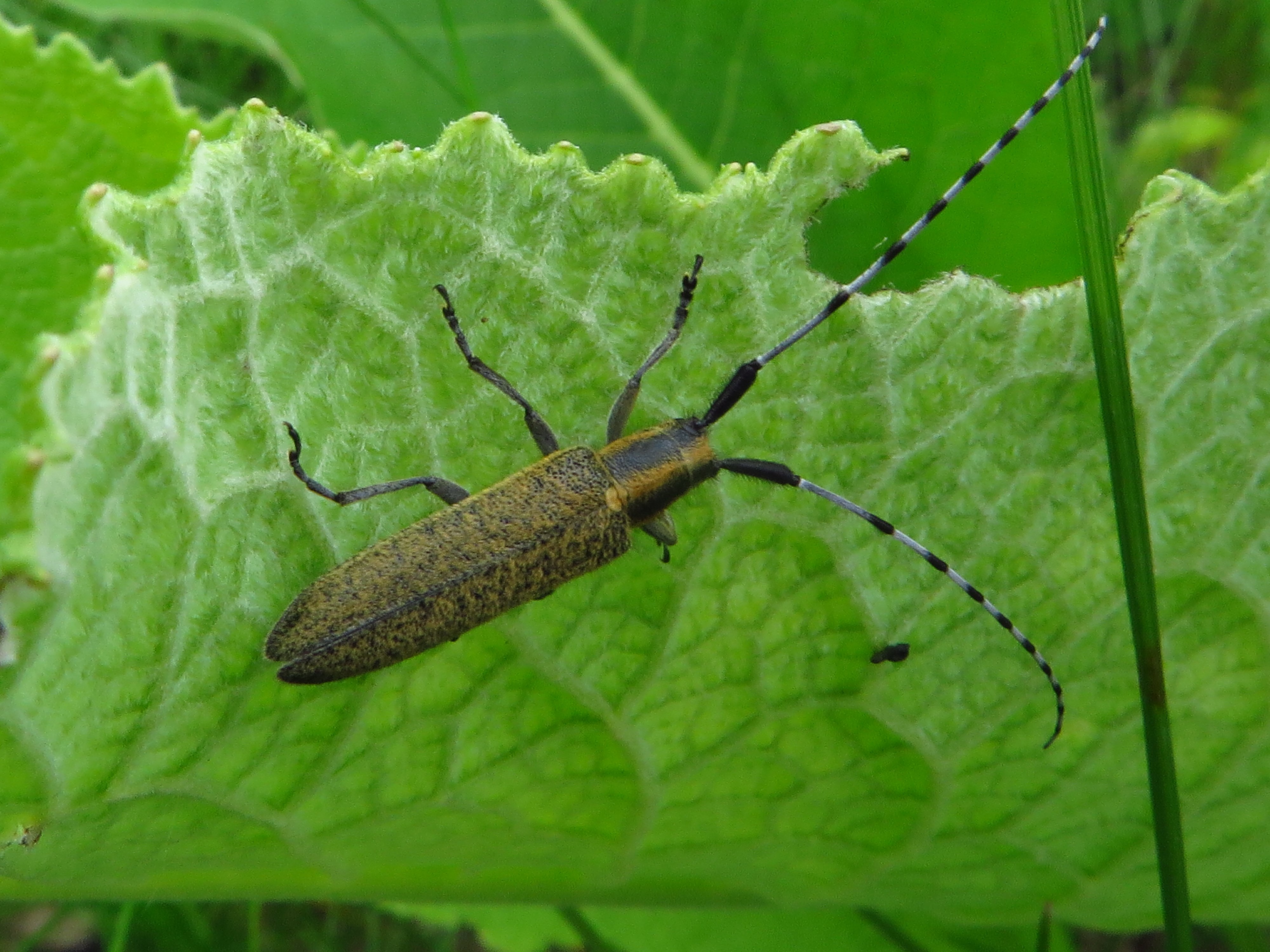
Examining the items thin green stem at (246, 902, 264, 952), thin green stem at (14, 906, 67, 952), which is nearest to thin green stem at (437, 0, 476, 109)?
thin green stem at (246, 902, 264, 952)

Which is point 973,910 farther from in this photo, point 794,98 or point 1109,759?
point 794,98

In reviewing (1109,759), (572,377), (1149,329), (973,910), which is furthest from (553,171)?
(973,910)

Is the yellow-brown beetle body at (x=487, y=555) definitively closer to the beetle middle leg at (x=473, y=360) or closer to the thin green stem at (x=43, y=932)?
the beetle middle leg at (x=473, y=360)

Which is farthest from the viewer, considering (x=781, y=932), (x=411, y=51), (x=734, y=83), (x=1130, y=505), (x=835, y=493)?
(x=734, y=83)

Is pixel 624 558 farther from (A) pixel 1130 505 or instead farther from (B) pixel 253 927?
(B) pixel 253 927

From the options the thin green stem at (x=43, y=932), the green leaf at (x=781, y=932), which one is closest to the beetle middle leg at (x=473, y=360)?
the green leaf at (x=781, y=932)

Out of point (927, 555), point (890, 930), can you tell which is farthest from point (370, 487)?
point (890, 930)
